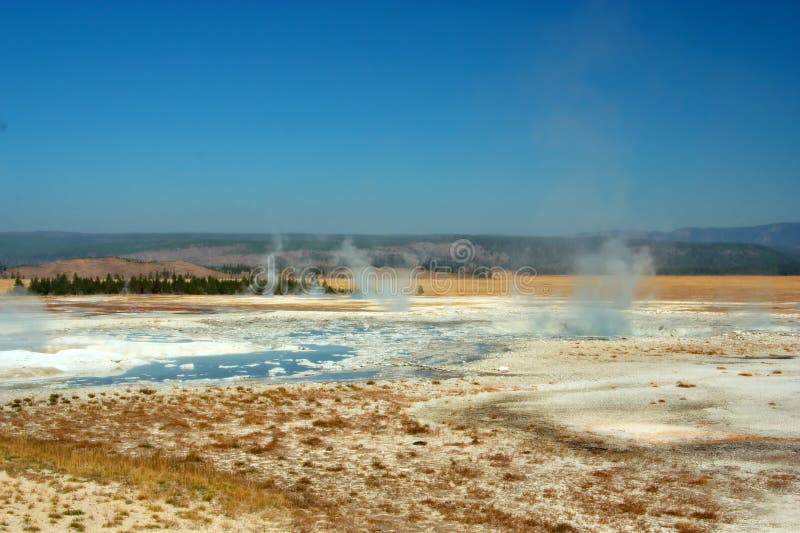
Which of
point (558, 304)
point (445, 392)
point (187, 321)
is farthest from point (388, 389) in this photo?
point (558, 304)

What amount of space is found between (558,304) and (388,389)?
4167 cm

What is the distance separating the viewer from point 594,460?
42.4 ft

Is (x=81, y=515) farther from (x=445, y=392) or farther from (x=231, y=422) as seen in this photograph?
(x=445, y=392)

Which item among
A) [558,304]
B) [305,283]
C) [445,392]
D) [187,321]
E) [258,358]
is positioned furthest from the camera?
[305,283]

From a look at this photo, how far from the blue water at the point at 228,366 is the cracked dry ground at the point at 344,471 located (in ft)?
13.8

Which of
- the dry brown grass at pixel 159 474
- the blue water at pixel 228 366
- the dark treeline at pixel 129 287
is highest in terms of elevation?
the dry brown grass at pixel 159 474

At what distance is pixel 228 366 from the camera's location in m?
25.5

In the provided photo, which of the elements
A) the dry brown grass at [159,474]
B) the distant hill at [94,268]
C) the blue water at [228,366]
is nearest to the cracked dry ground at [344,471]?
the dry brown grass at [159,474]

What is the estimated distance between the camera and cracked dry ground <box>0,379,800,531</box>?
31.9 feet

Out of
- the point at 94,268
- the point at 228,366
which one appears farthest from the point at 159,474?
the point at 94,268

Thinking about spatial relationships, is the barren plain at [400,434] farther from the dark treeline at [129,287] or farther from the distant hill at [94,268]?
the distant hill at [94,268]

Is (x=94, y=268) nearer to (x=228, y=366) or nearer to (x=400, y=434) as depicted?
(x=228, y=366)

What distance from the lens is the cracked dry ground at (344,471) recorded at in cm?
972

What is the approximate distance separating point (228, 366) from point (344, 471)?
14.0m
